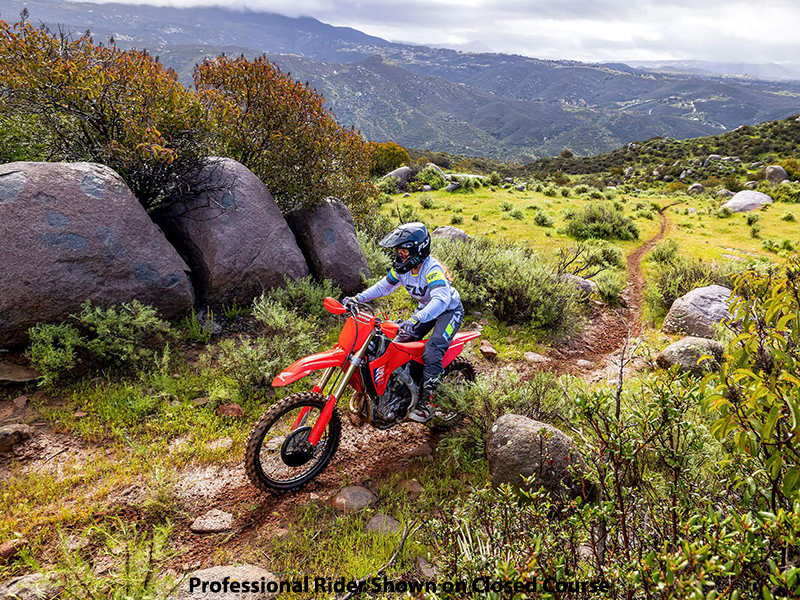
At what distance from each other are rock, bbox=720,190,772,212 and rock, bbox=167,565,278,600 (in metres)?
27.6

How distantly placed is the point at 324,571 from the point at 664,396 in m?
2.91

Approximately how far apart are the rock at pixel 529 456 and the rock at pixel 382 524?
1.11 metres

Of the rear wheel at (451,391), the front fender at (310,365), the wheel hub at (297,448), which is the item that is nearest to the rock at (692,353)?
the rear wheel at (451,391)

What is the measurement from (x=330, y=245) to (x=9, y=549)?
6.43 meters

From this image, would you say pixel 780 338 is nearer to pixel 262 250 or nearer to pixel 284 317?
pixel 284 317

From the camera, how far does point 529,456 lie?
3.97 meters

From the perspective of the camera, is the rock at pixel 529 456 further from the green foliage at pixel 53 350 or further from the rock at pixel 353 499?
the green foliage at pixel 53 350

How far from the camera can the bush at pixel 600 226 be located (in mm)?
16438

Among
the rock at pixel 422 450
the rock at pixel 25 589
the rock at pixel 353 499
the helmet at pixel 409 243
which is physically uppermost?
the helmet at pixel 409 243

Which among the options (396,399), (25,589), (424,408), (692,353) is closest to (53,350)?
(25,589)

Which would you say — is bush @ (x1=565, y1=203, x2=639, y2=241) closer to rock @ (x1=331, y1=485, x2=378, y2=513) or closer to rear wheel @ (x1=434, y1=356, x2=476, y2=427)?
rear wheel @ (x1=434, y1=356, x2=476, y2=427)

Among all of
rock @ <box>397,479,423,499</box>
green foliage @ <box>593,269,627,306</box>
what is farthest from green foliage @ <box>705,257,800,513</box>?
green foliage @ <box>593,269,627,306</box>

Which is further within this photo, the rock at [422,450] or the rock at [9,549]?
the rock at [422,450]

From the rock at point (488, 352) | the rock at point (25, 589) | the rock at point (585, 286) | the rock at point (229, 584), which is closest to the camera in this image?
the rock at point (25, 589)
